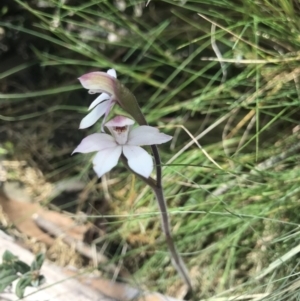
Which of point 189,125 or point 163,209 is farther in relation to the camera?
point 189,125

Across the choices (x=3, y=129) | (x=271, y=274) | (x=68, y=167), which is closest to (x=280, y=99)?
(x=271, y=274)

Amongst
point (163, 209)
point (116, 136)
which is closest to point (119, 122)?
point (116, 136)

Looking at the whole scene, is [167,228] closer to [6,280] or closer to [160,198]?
[160,198]

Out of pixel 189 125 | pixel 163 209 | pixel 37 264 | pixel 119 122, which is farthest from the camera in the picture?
pixel 189 125

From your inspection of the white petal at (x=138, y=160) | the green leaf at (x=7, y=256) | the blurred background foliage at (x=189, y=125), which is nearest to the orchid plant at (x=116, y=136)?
the white petal at (x=138, y=160)

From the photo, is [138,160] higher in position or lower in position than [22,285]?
higher

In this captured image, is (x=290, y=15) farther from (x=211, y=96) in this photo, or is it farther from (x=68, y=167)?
(x=68, y=167)

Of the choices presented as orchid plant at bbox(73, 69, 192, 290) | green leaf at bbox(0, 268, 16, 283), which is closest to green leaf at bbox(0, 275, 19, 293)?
green leaf at bbox(0, 268, 16, 283)
